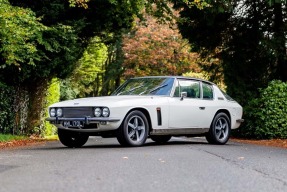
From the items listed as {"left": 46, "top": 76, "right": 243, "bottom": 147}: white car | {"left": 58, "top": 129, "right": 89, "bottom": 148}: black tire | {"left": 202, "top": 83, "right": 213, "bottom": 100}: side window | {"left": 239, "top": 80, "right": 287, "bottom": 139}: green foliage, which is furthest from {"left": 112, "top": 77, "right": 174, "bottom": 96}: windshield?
{"left": 239, "top": 80, "right": 287, "bottom": 139}: green foliage

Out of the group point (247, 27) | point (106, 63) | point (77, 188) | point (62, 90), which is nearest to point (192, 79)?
point (247, 27)

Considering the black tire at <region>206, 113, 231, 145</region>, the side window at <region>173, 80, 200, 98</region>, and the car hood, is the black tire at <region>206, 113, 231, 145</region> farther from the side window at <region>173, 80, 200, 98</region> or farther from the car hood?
the car hood

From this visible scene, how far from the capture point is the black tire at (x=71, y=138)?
11.0 metres

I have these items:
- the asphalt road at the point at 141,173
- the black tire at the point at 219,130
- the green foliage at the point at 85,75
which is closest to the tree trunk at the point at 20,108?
the black tire at the point at 219,130

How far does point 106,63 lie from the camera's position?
158 ft

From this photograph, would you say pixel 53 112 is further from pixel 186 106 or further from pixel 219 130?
pixel 219 130

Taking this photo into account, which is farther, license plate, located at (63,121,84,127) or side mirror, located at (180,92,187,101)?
side mirror, located at (180,92,187,101)

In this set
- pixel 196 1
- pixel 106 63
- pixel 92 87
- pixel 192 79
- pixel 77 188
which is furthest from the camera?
pixel 92 87

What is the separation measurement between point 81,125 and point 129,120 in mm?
922

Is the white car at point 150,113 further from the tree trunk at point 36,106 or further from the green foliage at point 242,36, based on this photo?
the tree trunk at point 36,106

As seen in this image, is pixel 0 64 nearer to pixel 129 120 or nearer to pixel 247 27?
pixel 129 120

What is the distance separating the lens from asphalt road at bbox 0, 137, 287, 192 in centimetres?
537

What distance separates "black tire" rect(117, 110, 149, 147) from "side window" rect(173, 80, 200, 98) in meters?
1.35

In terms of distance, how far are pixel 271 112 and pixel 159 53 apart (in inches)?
886
